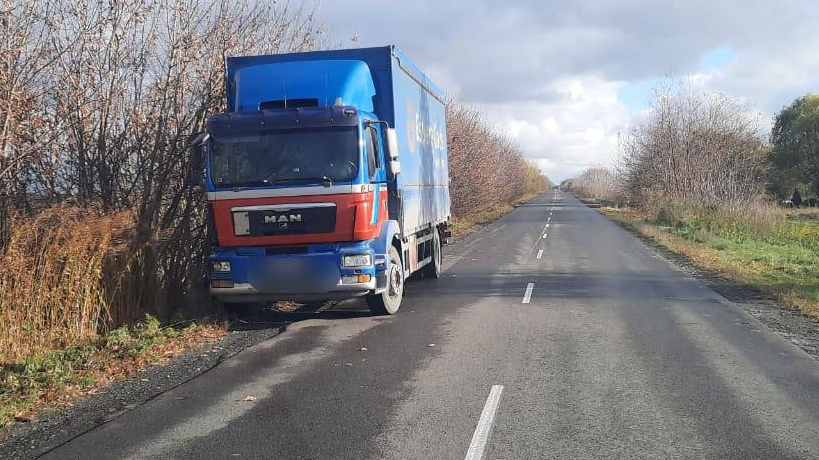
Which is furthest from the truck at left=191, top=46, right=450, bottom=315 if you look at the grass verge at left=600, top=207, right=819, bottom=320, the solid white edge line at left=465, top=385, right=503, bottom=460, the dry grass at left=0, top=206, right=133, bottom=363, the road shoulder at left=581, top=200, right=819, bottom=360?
the grass verge at left=600, top=207, right=819, bottom=320

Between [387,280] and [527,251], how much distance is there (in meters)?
12.0

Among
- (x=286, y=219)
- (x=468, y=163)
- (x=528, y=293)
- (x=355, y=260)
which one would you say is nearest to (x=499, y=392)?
(x=355, y=260)

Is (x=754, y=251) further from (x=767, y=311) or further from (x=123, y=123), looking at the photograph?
(x=123, y=123)

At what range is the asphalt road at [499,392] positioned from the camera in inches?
200

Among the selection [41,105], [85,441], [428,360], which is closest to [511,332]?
[428,360]

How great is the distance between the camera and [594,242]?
2478 centimetres

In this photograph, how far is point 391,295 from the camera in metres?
10.6

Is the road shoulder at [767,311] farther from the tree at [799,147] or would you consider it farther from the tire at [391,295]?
the tree at [799,147]

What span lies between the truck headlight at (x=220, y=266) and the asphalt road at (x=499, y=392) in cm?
121

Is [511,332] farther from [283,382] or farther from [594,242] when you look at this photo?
[594,242]

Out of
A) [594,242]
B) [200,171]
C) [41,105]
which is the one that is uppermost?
[41,105]

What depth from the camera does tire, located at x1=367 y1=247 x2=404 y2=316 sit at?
10.2 meters

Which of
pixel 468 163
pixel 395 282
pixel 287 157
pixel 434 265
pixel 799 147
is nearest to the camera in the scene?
pixel 287 157

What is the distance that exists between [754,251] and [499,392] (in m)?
17.5
